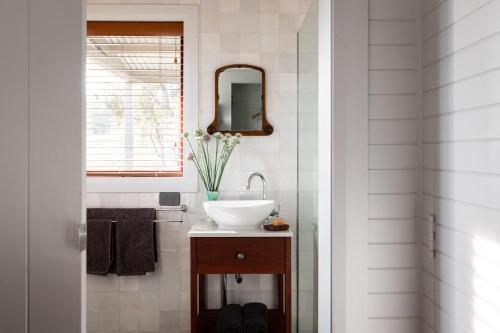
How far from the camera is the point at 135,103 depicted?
282 centimetres

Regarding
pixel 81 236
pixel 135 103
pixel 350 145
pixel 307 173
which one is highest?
pixel 135 103

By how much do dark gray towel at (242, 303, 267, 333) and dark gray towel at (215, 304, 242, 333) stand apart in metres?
0.04

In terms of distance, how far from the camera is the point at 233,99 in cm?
278

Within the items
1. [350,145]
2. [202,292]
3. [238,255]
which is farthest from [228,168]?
[350,145]

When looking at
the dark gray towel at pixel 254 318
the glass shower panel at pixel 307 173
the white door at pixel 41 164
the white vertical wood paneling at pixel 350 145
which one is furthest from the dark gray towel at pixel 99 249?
the white door at pixel 41 164

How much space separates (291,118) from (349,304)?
5.11 feet

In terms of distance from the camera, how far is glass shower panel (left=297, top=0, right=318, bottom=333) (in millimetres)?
2004

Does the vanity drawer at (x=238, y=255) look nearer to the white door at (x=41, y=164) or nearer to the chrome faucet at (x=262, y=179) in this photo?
the chrome faucet at (x=262, y=179)

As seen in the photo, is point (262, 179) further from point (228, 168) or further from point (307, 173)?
point (307, 173)

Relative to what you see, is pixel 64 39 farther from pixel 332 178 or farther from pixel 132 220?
pixel 132 220

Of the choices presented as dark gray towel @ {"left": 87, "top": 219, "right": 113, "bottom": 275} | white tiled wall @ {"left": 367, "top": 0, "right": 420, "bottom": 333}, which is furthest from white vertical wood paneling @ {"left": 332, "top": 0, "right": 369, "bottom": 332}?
dark gray towel @ {"left": 87, "top": 219, "right": 113, "bottom": 275}

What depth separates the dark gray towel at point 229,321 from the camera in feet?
7.70

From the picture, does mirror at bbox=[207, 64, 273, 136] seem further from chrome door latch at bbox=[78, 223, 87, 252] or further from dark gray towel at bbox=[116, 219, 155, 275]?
chrome door latch at bbox=[78, 223, 87, 252]

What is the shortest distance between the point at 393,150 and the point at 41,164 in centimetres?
108
